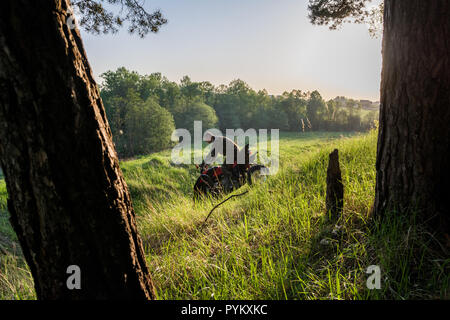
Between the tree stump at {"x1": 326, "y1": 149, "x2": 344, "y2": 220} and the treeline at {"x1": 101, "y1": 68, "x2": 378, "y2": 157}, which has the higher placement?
the treeline at {"x1": 101, "y1": 68, "x2": 378, "y2": 157}

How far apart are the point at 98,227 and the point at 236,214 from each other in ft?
7.11

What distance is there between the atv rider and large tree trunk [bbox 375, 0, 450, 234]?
4.08 metres

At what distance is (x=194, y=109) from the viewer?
34.8 metres

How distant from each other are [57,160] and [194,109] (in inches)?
1380

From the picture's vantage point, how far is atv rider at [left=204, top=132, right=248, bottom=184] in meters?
5.77

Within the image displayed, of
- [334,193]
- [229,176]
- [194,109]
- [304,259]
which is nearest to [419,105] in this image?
[334,193]

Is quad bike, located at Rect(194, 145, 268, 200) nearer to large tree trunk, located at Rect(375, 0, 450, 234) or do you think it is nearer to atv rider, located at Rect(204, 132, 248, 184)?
atv rider, located at Rect(204, 132, 248, 184)

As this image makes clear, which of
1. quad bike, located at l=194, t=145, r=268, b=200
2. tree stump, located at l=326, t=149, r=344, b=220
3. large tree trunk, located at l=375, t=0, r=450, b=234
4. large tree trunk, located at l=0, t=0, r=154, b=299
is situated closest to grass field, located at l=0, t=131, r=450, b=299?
tree stump, located at l=326, t=149, r=344, b=220

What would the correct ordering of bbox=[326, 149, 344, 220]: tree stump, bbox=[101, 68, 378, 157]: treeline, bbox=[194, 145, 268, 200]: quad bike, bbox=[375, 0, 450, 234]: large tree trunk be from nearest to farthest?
bbox=[375, 0, 450, 234]: large tree trunk, bbox=[326, 149, 344, 220]: tree stump, bbox=[194, 145, 268, 200]: quad bike, bbox=[101, 68, 378, 157]: treeline

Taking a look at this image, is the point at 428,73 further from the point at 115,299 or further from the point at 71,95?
the point at 115,299

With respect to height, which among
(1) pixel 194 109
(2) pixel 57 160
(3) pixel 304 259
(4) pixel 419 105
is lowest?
(3) pixel 304 259

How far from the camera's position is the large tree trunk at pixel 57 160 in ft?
2.95

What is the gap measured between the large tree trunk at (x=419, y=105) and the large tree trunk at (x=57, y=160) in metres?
2.13

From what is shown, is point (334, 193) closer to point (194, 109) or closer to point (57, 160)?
point (57, 160)
